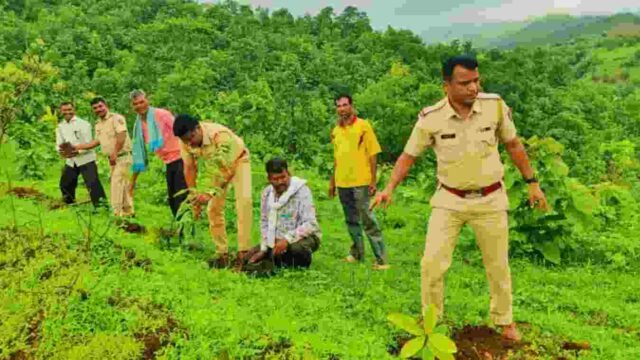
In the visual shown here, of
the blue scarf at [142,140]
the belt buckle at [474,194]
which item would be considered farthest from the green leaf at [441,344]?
the blue scarf at [142,140]

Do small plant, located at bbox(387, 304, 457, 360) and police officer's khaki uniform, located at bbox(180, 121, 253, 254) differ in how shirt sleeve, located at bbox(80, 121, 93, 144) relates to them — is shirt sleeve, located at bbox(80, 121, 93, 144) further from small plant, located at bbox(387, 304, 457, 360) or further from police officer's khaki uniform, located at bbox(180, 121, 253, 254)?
small plant, located at bbox(387, 304, 457, 360)

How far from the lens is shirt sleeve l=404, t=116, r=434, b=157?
4.68 meters

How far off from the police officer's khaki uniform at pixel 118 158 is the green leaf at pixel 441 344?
217 inches

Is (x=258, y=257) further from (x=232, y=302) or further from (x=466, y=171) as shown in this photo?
(x=466, y=171)

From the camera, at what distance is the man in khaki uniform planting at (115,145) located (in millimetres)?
8352

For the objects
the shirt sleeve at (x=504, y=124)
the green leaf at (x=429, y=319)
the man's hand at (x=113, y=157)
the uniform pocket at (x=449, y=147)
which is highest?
the shirt sleeve at (x=504, y=124)

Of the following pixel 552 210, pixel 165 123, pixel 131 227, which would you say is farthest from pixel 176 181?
pixel 552 210

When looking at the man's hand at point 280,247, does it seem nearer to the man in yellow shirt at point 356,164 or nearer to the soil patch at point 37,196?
the man in yellow shirt at point 356,164

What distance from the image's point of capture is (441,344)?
3955mm

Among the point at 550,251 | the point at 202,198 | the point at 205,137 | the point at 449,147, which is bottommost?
the point at 550,251


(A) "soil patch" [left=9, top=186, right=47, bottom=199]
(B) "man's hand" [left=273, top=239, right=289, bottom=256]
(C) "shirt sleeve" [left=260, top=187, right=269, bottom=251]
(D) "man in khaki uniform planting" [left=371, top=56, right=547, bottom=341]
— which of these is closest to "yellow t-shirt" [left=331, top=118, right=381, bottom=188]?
(C) "shirt sleeve" [left=260, top=187, right=269, bottom=251]

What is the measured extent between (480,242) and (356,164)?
259 centimetres

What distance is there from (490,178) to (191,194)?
3.06 metres

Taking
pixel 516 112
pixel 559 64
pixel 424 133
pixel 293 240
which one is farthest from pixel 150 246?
pixel 559 64
